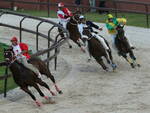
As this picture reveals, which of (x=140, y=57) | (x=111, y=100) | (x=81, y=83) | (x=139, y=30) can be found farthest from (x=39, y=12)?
(x=111, y=100)

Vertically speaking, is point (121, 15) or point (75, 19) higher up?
point (75, 19)

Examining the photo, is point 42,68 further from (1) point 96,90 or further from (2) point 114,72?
(2) point 114,72

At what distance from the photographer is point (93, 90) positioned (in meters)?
14.8

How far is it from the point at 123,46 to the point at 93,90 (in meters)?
3.76

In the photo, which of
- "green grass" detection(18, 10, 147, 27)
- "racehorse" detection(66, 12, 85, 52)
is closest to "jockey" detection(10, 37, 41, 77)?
"racehorse" detection(66, 12, 85, 52)

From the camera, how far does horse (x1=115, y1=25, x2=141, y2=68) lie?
705 inches

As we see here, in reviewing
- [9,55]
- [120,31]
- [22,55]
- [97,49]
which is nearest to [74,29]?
[120,31]

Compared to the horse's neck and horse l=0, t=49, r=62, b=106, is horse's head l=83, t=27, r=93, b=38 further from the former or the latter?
the horse's neck

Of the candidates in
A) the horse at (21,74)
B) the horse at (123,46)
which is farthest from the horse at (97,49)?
the horse at (21,74)

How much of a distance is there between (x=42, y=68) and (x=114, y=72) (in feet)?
12.5

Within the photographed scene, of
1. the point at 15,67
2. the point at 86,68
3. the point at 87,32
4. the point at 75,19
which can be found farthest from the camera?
the point at 75,19

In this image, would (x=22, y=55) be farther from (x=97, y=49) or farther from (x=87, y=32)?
(x=87, y=32)

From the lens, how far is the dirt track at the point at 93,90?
12.9 metres

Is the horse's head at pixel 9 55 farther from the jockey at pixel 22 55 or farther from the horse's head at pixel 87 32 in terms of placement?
the horse's head at pixel 87 32
